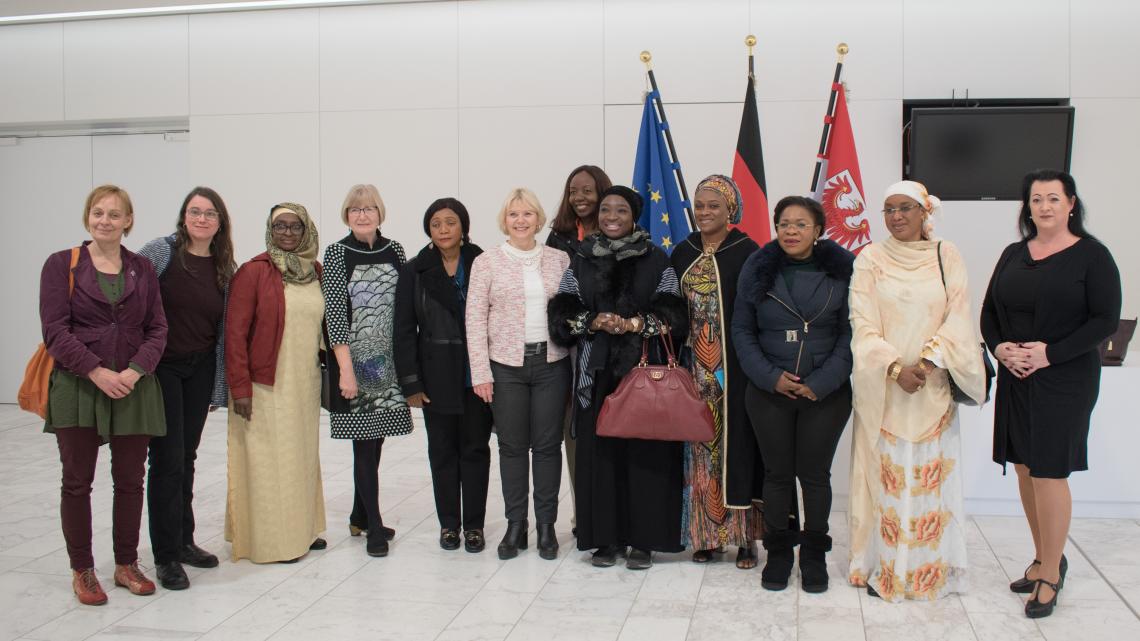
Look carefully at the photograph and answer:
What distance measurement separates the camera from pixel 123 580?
11.6 ft

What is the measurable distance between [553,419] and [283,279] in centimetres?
122

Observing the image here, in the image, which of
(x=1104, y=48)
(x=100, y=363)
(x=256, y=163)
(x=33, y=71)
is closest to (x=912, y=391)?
(x=100, y=363)

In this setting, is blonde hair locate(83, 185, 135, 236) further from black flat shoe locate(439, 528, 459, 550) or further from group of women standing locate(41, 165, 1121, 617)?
black flat shoe locate(439, 528, 459, 550)

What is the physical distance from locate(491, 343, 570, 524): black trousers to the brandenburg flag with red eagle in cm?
269

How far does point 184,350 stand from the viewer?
11.7ft

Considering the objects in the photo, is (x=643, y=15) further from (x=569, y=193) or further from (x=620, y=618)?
(x=620, y=618)

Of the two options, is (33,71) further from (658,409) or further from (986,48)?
(986,48)

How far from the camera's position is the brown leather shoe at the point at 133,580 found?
11.5 feet

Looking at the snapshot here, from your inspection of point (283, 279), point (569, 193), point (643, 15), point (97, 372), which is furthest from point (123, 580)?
point (643, 15)

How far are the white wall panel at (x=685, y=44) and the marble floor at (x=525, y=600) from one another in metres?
3.66

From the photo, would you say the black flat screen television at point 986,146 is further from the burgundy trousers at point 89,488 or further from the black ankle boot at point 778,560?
the burgundy trousers at point 89,488

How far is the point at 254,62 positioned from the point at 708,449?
5456 millimetres

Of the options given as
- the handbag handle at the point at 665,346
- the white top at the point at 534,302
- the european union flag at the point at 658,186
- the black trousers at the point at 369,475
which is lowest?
the black trousers at the point at 369,475

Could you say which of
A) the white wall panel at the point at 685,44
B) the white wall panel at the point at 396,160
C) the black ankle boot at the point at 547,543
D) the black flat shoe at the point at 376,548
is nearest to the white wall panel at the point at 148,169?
the white wall panel at the point at 396,160
